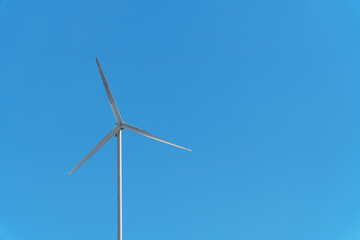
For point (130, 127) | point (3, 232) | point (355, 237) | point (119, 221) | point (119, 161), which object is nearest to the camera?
point (119, 221)

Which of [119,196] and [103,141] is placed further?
[103,141]

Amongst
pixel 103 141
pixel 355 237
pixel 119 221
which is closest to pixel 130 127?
pixel 103 141

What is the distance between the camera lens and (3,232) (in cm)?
2631

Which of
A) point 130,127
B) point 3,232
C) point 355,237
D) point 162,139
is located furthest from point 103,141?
point 355,237

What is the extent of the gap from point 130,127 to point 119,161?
7.74 ft

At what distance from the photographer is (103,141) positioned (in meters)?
18.0

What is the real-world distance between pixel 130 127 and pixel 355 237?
21.6 m

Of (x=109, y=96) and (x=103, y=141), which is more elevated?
(x=109, y=96)

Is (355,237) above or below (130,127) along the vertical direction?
above

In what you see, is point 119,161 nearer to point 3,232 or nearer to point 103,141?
point 103,141

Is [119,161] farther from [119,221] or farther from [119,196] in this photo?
[119,221]

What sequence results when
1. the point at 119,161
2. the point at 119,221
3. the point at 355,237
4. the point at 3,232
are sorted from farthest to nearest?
the point at 3,232, the point at 355,237, the point at 119,161, the point at 119,221

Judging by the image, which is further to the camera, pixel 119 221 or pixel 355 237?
pixel 355 237

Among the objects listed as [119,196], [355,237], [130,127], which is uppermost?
[355,237]
